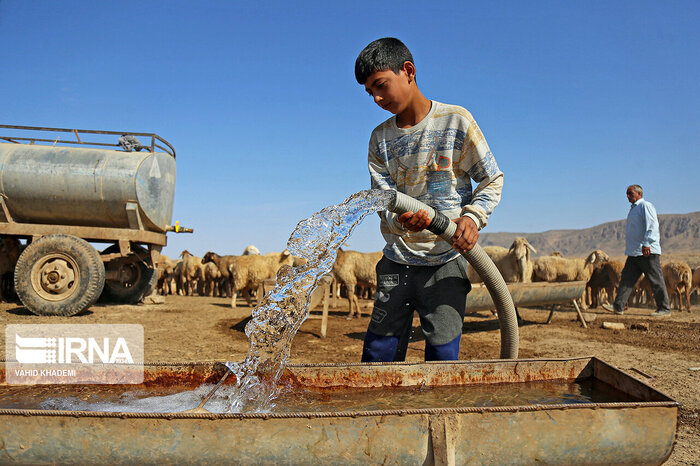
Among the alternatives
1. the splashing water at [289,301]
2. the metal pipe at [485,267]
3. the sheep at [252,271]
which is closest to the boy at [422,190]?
the metal pipe at [485,267]

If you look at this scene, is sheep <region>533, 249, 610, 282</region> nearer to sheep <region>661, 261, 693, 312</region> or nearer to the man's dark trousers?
sheep <region>661, 261, 693, 312</region>

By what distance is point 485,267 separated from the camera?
264cm

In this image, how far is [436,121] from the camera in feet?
8.64

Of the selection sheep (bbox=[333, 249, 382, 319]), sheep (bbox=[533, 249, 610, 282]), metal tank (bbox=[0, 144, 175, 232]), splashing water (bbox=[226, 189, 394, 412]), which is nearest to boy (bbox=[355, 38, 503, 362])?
splashing water (bbox=[226, 189, 394, 412])

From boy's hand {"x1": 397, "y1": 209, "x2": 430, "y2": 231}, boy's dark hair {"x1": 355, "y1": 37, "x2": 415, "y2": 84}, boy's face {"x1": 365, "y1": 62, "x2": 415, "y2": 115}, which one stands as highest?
boy's dark hair {"x1": 355, "y1": 37, "x2": 415, "y2": 84}

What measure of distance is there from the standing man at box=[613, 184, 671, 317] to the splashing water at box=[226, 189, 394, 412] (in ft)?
28.0

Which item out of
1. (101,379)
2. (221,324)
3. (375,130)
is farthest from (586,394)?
(221,324)

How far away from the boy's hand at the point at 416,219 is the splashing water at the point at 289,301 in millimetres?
118

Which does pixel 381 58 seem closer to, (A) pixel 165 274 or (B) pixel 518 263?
(B) pixel 518 263

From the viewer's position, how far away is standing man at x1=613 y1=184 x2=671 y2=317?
9406 mm

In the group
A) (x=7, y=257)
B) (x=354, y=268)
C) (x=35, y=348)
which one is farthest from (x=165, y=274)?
(x=35, y=348)

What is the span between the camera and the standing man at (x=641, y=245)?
941cm

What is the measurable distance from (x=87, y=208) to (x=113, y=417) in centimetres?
850

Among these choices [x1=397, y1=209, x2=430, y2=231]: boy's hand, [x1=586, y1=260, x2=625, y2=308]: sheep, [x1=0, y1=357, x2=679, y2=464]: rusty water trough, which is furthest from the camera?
[x1=586, y1=260, x2=625, y2=308]: sheep
